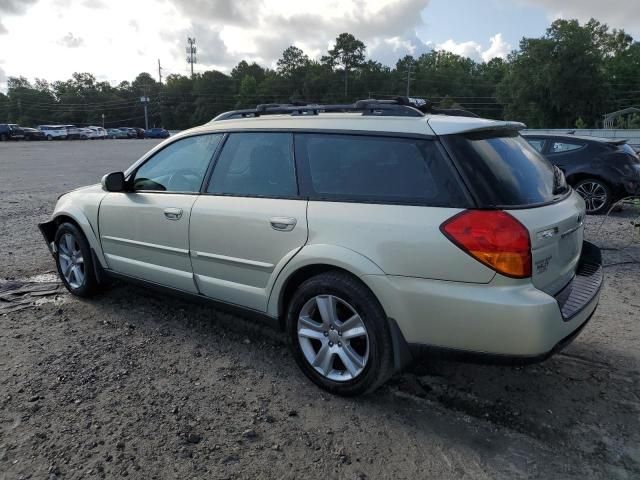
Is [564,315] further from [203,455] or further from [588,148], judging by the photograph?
[588,148]

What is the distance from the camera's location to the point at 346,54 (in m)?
98.4

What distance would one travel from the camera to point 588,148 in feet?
30.5

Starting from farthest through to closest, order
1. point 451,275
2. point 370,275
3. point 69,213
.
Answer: point 69,213 < point 370,275 < point 451,275

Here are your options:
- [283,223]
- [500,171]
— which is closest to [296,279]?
[283,223]

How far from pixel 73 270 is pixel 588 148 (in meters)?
8.68

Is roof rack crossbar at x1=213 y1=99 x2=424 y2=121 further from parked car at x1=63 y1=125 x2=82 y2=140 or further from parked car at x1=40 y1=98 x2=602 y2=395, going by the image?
parked car at x1=63 y1=125 x2=82 y2=140

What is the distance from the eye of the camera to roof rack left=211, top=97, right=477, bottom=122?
3173 mm

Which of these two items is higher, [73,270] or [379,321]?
[379,321]

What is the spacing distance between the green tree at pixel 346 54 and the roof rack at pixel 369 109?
9834cm

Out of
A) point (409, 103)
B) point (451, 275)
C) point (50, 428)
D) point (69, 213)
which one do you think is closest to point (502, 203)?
point (451, 275)

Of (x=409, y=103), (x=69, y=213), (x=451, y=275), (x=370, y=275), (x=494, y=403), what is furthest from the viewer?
(x=69, y=213)

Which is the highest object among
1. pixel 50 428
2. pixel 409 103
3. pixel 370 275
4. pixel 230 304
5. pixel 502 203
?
pixel 409 103

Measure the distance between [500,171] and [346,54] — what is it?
102 meters

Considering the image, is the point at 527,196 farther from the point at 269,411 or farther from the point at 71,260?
the point at 71,260
